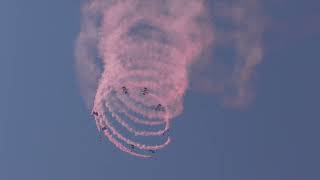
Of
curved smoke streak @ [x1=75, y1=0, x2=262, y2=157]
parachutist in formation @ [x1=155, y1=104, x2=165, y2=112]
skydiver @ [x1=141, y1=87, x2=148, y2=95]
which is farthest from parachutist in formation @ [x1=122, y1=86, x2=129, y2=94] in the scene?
parachutist in formation @ [x1=155, y1=104, x2=165, y2=112]

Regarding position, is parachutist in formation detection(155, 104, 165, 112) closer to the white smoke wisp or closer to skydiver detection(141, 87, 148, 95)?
the white smoke wisp

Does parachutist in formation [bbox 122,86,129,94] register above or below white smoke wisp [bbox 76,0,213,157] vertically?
below

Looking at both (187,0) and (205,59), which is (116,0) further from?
(205,59)

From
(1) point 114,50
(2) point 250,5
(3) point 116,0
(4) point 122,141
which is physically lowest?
(4) point 122,141

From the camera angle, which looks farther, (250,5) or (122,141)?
(122,141)

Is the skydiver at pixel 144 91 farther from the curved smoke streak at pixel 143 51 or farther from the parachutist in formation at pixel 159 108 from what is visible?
the parachutist in formation at pixel 159 108

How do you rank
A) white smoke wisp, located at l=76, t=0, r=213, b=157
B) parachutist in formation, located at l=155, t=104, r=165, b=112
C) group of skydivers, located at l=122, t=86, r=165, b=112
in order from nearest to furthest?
white smoke wisp, located at l=76, t=0, r=213, b=157 < group of skydivers, located at l=122, t=86, r=165, b=112 < parachutist in formation, located at l=155, t=104, r=165, b=112

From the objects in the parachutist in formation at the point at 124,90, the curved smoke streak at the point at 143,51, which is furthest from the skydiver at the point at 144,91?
the parachutist in formation at the point at 124,90

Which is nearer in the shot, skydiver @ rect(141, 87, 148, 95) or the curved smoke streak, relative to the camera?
the curved smoke streak

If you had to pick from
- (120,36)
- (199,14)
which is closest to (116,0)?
(120,36)
